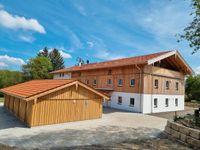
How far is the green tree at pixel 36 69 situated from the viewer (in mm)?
49106

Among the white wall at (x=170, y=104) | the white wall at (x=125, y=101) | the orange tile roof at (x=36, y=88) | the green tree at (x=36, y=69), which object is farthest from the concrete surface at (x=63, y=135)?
the green tree at (x=36, y=69)

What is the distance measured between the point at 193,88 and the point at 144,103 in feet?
76.8

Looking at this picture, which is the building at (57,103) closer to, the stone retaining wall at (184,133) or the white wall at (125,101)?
the white wall at (125,101)

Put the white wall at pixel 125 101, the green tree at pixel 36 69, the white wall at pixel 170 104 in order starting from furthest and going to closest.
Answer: the green tree at pixel 36 69, the white wall at pixel 170 104, the white wall at pixel 125 101

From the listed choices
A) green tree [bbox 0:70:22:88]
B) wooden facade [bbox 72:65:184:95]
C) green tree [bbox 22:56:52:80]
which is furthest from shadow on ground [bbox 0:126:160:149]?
green tree [bbox 22:56:52:80]

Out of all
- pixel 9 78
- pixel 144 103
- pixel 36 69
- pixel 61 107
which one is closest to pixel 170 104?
pixel 144 103

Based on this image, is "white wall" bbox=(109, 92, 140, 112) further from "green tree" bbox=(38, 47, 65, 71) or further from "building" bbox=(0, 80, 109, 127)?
"green tree" bbox=(38, 47, 65, 71)

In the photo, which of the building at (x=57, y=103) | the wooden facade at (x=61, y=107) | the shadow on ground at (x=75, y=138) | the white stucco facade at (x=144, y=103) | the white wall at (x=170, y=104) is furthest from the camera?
the white wall at (x=170, y=104)

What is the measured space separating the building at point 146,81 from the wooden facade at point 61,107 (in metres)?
7.27

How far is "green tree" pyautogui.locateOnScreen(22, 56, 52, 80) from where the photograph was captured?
4911cm

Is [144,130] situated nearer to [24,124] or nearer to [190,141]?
[190,141]

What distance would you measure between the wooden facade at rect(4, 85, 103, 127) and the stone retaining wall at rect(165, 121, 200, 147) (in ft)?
23.4

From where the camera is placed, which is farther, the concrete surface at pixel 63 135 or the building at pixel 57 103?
the building at pixel 57 103

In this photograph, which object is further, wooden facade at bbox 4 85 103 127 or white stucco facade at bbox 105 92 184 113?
white stucco facade at bbox 105 92 184 113
